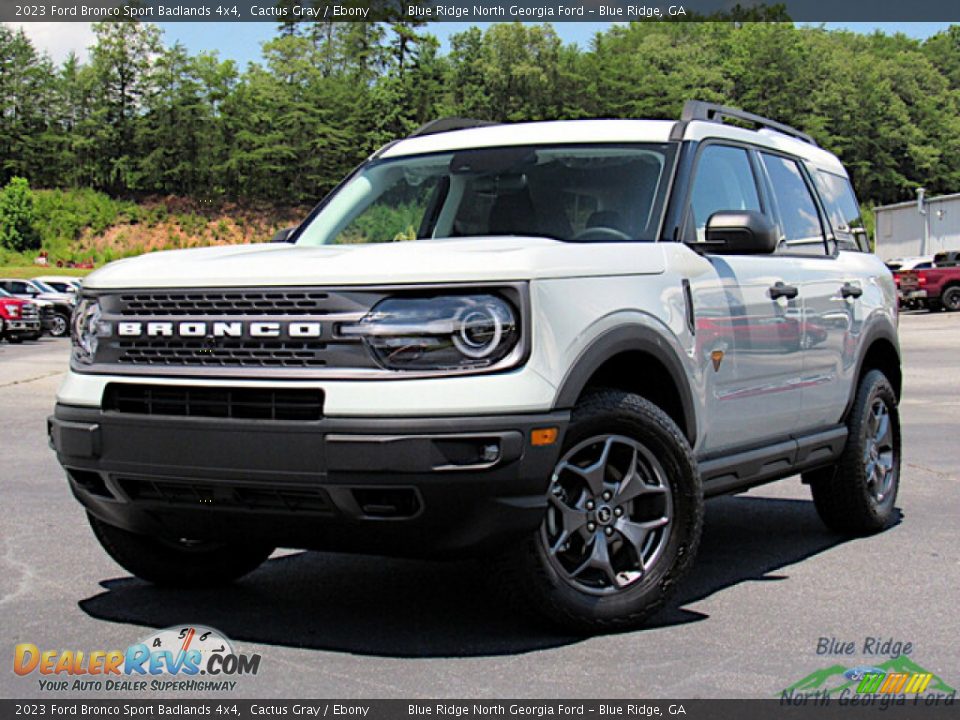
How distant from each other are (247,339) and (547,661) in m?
1.47

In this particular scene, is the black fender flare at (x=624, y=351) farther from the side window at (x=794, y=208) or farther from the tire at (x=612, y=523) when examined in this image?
the side window at (x=794, y=208)

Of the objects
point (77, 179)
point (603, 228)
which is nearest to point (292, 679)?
point (603, 228)

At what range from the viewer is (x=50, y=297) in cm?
3959

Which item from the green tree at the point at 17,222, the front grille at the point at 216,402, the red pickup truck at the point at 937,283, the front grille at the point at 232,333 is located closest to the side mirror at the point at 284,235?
the front grille at the point at 232,333

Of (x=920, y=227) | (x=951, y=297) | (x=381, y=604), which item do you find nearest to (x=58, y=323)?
(x=951, y=297)

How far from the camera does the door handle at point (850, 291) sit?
690 centimetres

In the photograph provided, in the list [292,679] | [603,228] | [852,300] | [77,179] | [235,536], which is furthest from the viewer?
[77,179]

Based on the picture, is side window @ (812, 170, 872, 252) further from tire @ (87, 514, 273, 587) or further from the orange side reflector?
tire @ (87, 514, 273, 587)

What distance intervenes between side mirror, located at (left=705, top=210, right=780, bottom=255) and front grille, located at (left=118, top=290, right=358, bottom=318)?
1.77 metres

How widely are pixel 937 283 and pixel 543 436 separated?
138 feet

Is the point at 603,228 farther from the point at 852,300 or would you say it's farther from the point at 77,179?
the point at 77,179

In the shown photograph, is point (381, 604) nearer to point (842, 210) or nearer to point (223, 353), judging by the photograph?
point (223, 353)

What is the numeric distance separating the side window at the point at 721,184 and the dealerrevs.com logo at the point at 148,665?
2.59 metres

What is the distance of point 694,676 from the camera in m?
4.34
